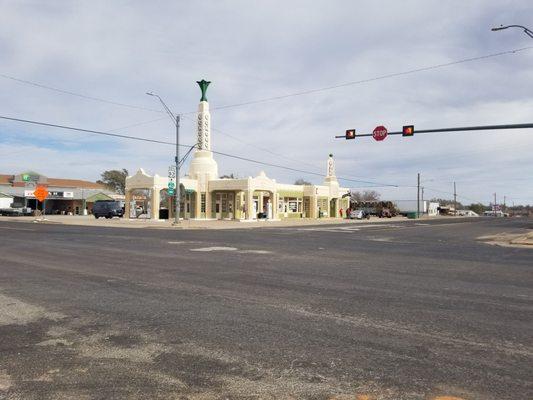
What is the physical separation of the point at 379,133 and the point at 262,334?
22.9 meters

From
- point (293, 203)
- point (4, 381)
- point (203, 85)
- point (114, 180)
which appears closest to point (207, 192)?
point (203, 85)

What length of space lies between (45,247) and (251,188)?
34.1 metres

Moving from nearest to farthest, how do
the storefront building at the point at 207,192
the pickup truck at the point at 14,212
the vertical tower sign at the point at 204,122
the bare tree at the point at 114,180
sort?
the storefront building at the point at 207,192 < the vertical tower sign at the point at 204,122 < the pickup truck at the point at 14,212 < the bare tree at the point at 114,180

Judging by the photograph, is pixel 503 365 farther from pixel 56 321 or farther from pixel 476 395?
pixel 56 321

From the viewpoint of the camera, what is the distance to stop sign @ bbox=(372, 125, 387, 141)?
2686 centimetres

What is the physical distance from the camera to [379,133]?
1067 inches

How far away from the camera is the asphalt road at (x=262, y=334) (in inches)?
167

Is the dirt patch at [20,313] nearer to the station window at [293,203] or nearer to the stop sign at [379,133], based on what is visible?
the stop sign at [379,133]

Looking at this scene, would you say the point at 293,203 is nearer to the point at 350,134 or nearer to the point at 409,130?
the point at 350,134

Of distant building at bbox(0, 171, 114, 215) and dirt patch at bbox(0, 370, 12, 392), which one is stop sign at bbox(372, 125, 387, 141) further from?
distant building at bbox(0, 171, 114, 215)

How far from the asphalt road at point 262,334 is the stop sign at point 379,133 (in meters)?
15.9

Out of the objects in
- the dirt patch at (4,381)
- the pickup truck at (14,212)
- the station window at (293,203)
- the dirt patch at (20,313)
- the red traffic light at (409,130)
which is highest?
the red traffic light at (409,130)

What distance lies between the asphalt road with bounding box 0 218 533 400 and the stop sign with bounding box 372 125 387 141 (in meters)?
15.9

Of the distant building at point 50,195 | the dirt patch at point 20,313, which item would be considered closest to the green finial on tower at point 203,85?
the distant building at point 50,195
